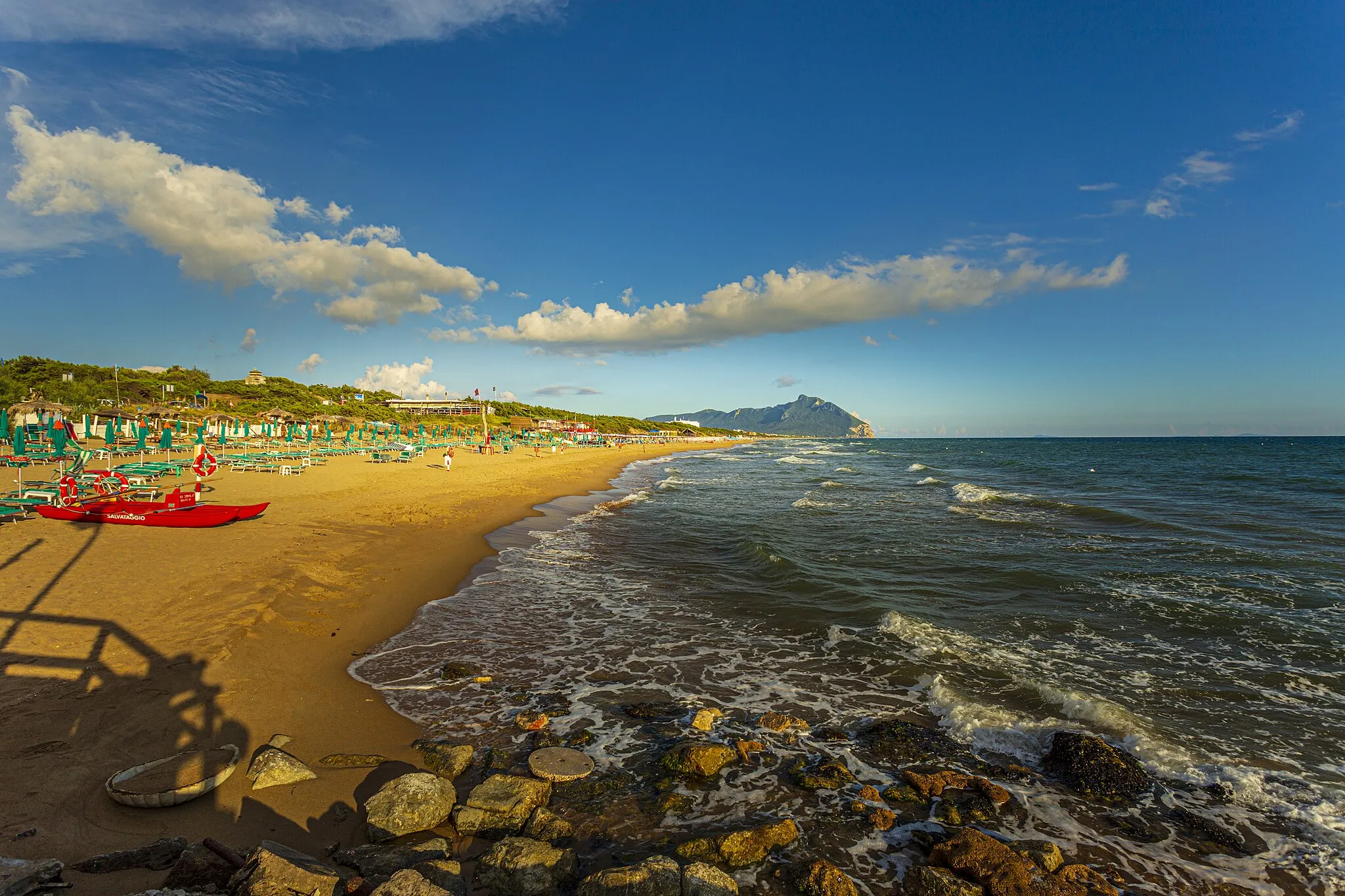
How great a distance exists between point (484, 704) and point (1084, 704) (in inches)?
312

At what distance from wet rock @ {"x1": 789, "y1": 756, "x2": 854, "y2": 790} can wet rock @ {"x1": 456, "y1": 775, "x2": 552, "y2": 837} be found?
2.55 m

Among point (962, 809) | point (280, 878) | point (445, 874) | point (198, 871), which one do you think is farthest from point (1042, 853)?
point (198, 871)

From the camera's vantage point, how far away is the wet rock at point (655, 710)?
6.86m

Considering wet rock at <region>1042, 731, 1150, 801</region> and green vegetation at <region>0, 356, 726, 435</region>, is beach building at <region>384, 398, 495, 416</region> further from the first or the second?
wet rock at <region>1042, 731, 1150, 801</region>

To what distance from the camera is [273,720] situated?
618 centimetres

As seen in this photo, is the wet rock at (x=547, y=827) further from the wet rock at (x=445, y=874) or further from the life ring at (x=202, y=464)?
the life ring at (x=202, y=464)

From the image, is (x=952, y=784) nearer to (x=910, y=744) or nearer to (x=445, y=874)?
(x=910, y=744)

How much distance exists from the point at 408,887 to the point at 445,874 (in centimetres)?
55

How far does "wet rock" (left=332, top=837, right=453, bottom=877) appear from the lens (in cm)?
409

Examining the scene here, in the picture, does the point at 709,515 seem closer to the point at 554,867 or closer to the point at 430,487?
the point at 430,487

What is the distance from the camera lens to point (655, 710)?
704 centimetres

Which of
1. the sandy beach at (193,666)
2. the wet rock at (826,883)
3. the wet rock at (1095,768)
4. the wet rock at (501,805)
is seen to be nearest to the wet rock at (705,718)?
the wet rock at (501,805)

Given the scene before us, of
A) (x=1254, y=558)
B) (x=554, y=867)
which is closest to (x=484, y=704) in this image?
(x=554, y=867)

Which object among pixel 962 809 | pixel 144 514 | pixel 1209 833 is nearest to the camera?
pixel 1209 833
